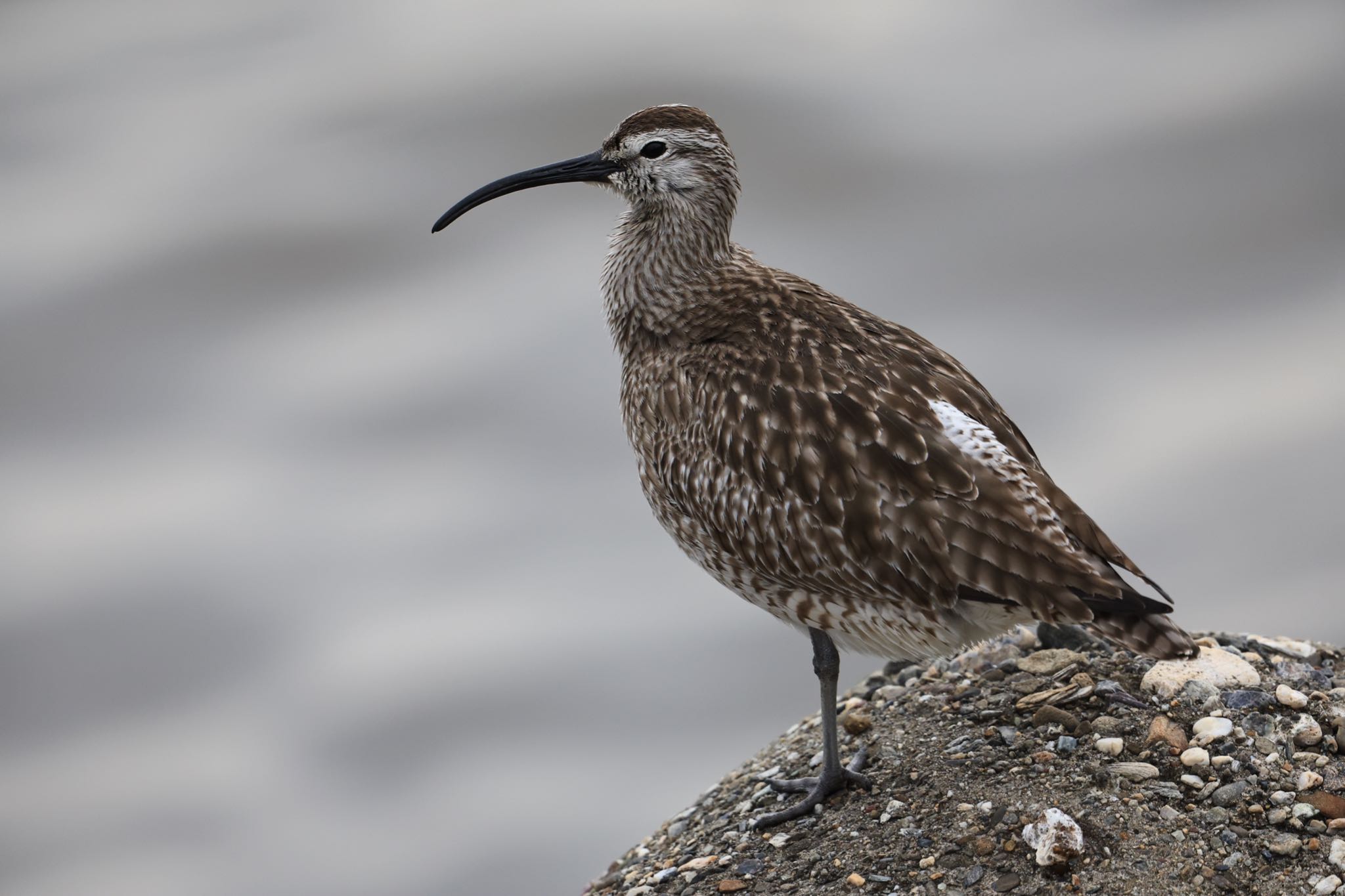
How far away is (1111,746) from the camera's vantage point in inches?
213

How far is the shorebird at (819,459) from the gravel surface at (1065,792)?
0.30m

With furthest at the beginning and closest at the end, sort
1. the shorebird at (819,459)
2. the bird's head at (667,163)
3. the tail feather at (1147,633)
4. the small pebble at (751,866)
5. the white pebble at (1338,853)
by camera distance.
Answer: the bird's head at (667,163)
the small pebble at (751,866)
the shorebird at (819,459)
the tail feather at (1147,633)
the white pebble at (1338,853)

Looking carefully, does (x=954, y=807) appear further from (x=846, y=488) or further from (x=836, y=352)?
(x=836, y=352)

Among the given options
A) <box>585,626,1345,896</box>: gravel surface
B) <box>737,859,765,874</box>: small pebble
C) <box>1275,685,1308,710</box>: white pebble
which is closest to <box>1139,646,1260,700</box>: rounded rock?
<box>585,626,1345,896</box>: gravel surface

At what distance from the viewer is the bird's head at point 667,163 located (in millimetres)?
6699

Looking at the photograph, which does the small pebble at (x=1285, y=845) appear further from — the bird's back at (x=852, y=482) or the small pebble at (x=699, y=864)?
the small pebble at (x=699, y=864)

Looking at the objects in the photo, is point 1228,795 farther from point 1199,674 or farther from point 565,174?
point 565,174

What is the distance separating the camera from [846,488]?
221 inches

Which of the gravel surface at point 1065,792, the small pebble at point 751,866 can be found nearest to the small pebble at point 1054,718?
the gravel surface at point 1065,792

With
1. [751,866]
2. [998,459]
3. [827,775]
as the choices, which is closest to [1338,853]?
[998,459]

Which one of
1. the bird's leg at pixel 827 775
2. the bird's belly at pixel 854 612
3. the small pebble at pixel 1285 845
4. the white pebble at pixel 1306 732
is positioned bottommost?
the small pebble at pixel 1285 845

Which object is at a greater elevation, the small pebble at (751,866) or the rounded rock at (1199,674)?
the rounded rock at (1199,674)

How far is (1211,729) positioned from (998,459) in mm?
1238

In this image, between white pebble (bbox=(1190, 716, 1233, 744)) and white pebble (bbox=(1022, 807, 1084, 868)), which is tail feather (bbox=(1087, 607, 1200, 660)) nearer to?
white pebble (bbox=(1190, 716, 1233, 744))
